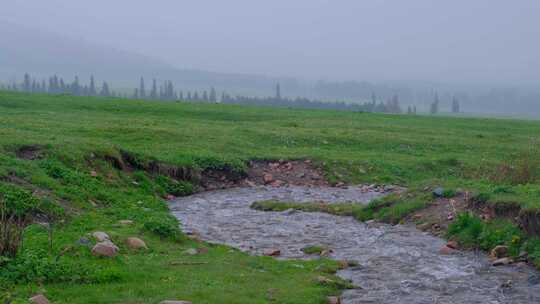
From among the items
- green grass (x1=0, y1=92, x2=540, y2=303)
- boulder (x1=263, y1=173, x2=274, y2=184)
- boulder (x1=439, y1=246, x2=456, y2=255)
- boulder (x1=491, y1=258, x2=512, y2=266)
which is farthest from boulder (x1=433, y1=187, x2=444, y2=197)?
boulder (x1=263, y1=173, x2=274, y2=184)

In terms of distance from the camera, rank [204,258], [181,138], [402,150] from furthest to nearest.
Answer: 1. [402,150]
2. [181,138]
3. [204,258]

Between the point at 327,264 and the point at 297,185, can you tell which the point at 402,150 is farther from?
the point at 327,264

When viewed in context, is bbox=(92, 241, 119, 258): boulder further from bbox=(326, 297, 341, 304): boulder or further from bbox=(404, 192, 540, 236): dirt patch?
bbox=(404, 192, 540, 236): dirt patch

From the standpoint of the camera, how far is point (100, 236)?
1731cm

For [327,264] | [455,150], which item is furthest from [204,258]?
[455,150]

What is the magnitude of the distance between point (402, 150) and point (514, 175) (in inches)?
646

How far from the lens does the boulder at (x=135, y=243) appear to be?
57.2 feet

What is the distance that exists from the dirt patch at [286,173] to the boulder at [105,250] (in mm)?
17142

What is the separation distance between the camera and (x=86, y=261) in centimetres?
1530

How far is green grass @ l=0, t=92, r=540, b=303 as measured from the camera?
46.9 ft

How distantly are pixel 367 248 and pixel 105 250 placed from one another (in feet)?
25.4

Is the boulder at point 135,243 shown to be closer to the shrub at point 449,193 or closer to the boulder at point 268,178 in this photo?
the shrub at point 449,193

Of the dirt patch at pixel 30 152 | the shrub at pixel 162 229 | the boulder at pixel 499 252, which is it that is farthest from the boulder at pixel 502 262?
the dirt patch at pixel 30 152

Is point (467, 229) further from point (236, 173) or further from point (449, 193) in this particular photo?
point (236, 173)
